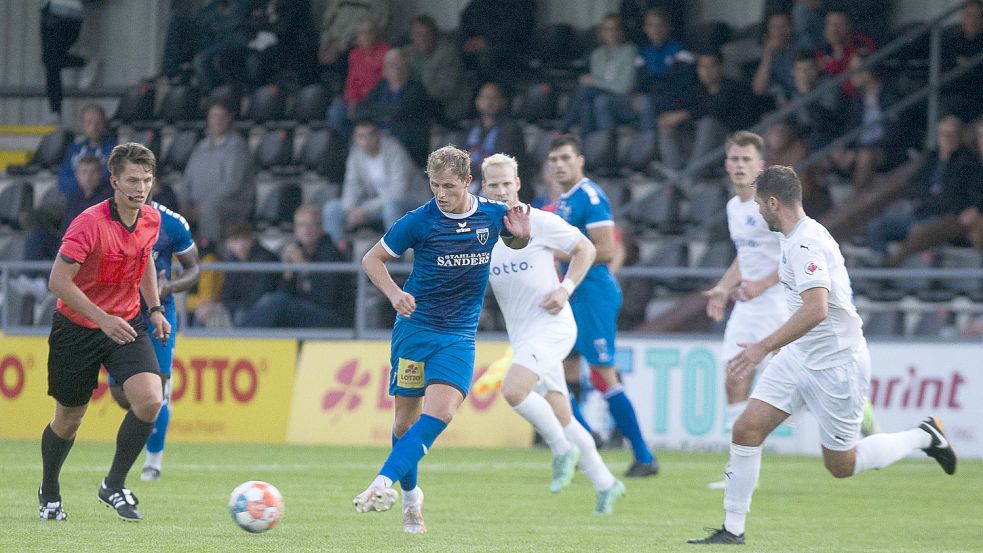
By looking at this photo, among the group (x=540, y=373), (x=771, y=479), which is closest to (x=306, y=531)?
(x=540, y=373)

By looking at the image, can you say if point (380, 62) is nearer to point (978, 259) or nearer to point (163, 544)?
point (978, 259)

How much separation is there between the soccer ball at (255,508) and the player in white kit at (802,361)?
2121mm

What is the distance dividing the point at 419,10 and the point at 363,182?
4.76m

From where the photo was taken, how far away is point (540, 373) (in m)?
9.95

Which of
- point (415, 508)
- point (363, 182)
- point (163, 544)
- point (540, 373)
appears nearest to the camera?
point (163, 544)

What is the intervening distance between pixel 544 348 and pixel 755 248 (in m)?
2.22

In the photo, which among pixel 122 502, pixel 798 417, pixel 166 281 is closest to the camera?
pixel 122 502

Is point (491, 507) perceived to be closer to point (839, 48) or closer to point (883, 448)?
point (883, 448)

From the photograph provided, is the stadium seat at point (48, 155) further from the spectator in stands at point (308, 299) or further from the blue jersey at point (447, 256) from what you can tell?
the blue jersey at point (447, 256)

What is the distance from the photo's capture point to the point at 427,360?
820 cm

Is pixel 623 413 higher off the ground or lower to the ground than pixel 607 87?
lower

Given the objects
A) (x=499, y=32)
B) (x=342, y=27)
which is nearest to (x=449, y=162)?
(x=499, y=32)

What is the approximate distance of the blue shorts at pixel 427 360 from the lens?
26.8 feet

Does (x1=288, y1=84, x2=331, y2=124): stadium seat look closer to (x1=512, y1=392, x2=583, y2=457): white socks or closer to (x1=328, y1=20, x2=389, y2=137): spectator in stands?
(x1=328, y1=20, x2=389, y2=137): spectator in stands
